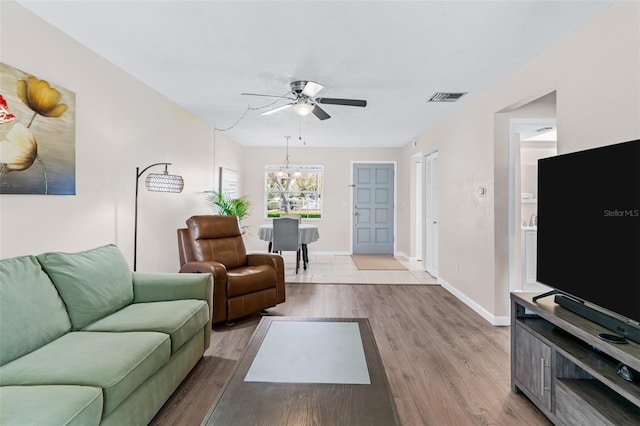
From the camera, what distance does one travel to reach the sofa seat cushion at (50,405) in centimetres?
112

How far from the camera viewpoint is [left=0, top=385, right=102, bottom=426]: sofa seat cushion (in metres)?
1.12

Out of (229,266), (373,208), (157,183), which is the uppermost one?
(157,183)

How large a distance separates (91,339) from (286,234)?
372cm

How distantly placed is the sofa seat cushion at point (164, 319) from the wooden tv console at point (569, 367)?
210 centimetres

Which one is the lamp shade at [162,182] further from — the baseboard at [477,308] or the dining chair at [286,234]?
the baseboard at [477,308]

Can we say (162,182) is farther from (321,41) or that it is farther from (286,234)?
(286,234)

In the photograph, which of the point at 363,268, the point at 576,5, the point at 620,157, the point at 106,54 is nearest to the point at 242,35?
the point at 106,54

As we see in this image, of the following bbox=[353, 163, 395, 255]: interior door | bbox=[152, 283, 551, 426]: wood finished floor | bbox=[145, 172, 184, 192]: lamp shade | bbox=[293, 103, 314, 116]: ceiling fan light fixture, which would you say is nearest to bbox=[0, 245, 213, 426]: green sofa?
bbox=[152, 283, 551, 426]: wood finished floor

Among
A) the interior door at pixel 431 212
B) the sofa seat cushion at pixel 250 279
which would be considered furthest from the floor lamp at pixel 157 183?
the interior door at pixel 431 212

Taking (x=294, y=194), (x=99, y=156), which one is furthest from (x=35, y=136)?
(x=294, y=194)

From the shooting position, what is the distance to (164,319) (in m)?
2.03

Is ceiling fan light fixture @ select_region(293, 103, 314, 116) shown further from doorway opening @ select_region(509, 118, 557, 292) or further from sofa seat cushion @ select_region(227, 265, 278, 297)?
doorway opening @ select_region(509, 118, 557, 292)

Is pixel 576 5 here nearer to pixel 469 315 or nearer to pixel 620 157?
pixel 620 157

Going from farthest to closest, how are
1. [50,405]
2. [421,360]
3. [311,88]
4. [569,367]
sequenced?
[311,88]
[421,360]
[569,367]
[50,405]
